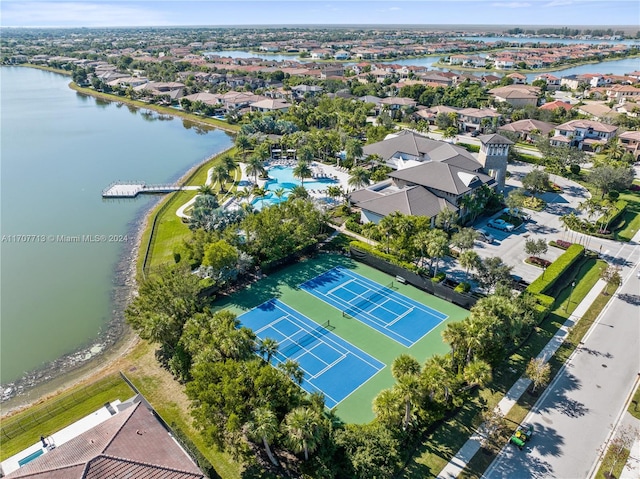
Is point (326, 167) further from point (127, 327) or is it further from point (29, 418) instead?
point (29, 418)

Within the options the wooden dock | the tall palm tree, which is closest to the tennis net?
the wooden dock

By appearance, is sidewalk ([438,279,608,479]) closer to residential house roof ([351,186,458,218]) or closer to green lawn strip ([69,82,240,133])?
residential house roof ([351,186,458,218])

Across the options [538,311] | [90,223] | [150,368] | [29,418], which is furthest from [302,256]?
[90,223]

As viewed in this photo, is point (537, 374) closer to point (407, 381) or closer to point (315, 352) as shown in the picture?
point (407, 381)

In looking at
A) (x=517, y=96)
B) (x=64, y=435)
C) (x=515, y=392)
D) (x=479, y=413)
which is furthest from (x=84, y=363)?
(x=517, y=96)

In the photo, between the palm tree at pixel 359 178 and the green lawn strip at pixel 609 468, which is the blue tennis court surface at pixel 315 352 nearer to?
the green lawn strip at pixel 609 468
